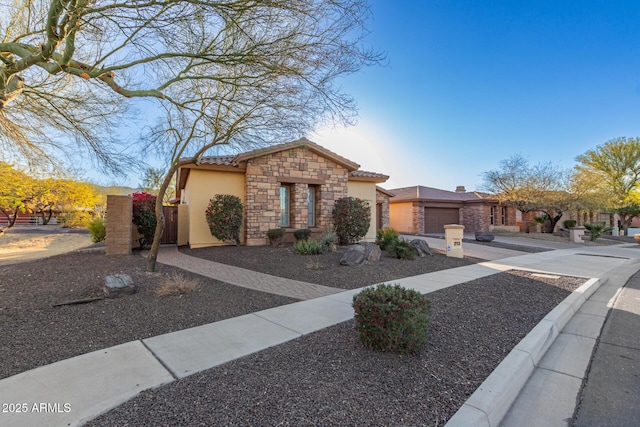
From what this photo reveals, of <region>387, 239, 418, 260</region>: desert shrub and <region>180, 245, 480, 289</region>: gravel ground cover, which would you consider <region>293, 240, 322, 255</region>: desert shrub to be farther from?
<region>387, 239, 418, 260</region>: desert shrub

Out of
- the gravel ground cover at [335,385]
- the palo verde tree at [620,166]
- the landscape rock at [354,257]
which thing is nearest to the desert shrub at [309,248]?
the landscape rock at [354,257]

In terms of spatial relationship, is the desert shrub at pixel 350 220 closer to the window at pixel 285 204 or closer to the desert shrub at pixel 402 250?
the window at pixel 285 204

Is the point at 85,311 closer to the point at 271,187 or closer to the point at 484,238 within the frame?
the point at 271,187

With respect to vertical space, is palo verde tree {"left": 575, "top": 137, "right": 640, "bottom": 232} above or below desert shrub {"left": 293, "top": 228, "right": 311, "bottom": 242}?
above

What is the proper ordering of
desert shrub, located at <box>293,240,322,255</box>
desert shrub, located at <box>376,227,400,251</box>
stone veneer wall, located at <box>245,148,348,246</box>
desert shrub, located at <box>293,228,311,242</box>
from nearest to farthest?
1. desert shrub, located at <box>293,240,322,255</box>
2. desert shrub, located at <box>376,227,400,251</box>
3. stone veneer wall, located at <box>245,148,348,246</box>
4. desert shrub, located at <box>293,228,311,242</box>

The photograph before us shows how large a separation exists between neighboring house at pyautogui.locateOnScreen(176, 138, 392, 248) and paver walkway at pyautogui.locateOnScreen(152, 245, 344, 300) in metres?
3.10

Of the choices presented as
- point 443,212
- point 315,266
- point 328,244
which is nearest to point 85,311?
point 315,266

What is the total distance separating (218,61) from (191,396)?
17.6ft

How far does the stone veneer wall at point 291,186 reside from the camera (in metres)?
12.2

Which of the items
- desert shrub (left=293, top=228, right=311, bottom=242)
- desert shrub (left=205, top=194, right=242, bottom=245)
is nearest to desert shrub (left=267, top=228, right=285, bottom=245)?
desert shrub (left=293, top=228, right=311, bottom=242)

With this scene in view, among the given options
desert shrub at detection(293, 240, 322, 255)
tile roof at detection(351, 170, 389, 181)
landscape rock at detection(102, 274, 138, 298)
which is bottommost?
landscape rock at detection(102, 274, 138, 298)

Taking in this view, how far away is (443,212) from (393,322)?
2334 centimetres

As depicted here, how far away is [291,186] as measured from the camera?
43.6 feet

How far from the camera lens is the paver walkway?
243 inches
